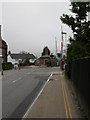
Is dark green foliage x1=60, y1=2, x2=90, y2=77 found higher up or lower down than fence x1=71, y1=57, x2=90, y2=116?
higher up

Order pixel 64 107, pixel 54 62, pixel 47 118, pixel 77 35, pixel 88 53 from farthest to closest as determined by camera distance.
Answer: pixel 54 62 → pixel 77 35 → pixel 88 53 → pixel 64 107 → pixel 47 118

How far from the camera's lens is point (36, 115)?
1246 centimetres

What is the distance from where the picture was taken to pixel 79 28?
31000 mm

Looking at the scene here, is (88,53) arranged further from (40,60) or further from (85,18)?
(40,60)

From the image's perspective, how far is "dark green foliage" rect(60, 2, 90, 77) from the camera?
89.5ft

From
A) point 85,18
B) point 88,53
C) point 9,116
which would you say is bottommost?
point 9,116

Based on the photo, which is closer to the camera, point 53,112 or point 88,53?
point 53,112

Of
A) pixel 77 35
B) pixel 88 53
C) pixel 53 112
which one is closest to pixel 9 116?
pixel 53 112

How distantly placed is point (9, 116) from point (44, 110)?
1.89 meters

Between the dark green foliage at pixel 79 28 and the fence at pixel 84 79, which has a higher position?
the dark green foliage at pixel 79 28

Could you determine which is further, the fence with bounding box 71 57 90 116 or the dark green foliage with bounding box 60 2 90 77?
the dark green foliage with bounding box 60 2 90 77

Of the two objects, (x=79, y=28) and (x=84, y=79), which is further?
(x=79, y=28)

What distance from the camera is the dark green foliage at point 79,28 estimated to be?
2729 cm

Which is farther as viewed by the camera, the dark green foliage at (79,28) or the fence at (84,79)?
the dark green foliage at (79,28)
